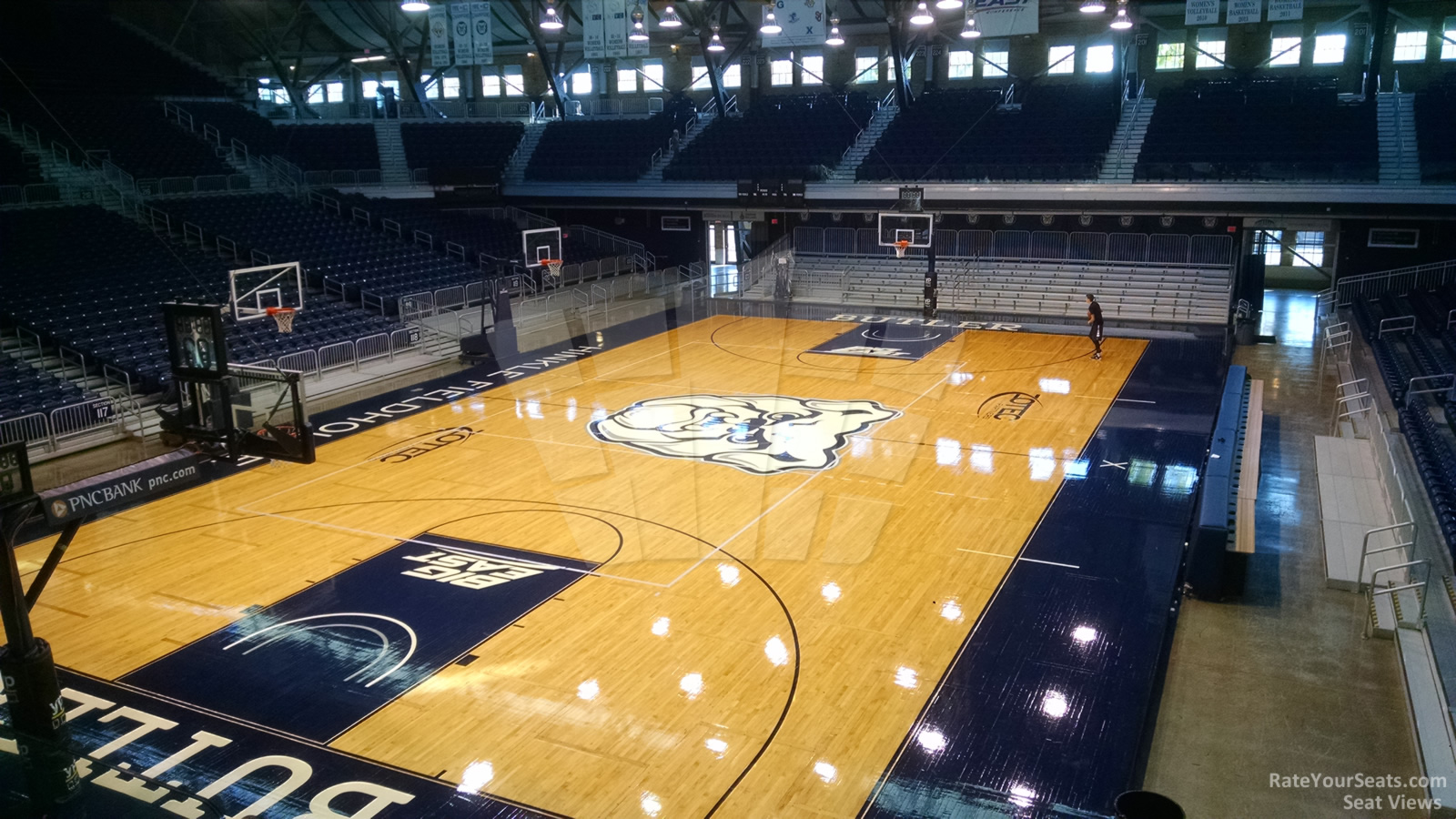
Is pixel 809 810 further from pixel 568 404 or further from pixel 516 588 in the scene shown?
pixel 568 404

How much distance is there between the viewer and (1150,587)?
11.5 m

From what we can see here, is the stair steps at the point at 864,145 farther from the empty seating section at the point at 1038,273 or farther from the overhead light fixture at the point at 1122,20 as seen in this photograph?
the overhead light fixture at the point at 1122,20

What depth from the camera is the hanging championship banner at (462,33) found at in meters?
29.2

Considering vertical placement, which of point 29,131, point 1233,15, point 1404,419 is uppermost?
point 1233,15

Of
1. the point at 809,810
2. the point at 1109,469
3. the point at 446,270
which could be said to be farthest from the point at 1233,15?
the point at 809,810

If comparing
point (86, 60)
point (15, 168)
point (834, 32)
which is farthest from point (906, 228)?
point (86, 60)

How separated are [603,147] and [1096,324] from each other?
19539 mm

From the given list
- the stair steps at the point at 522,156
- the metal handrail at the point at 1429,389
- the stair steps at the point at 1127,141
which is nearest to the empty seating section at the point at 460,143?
the stair steps at the point at 522,156

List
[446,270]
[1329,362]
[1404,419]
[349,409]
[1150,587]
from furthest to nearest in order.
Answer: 1. [446,270]
2. [1329,362]
3. [349,409]
4. [1404,419]
5. [1150,587]

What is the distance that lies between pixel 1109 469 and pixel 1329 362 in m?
10.9

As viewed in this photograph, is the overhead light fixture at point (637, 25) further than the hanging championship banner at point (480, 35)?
No

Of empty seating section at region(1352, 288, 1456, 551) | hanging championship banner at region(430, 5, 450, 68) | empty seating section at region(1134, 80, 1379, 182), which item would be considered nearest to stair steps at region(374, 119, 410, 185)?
hanging championship banner at region(430, 5, 450, 68)

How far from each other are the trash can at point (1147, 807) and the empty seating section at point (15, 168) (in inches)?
1104

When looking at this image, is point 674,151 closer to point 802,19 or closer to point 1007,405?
point 802,19
